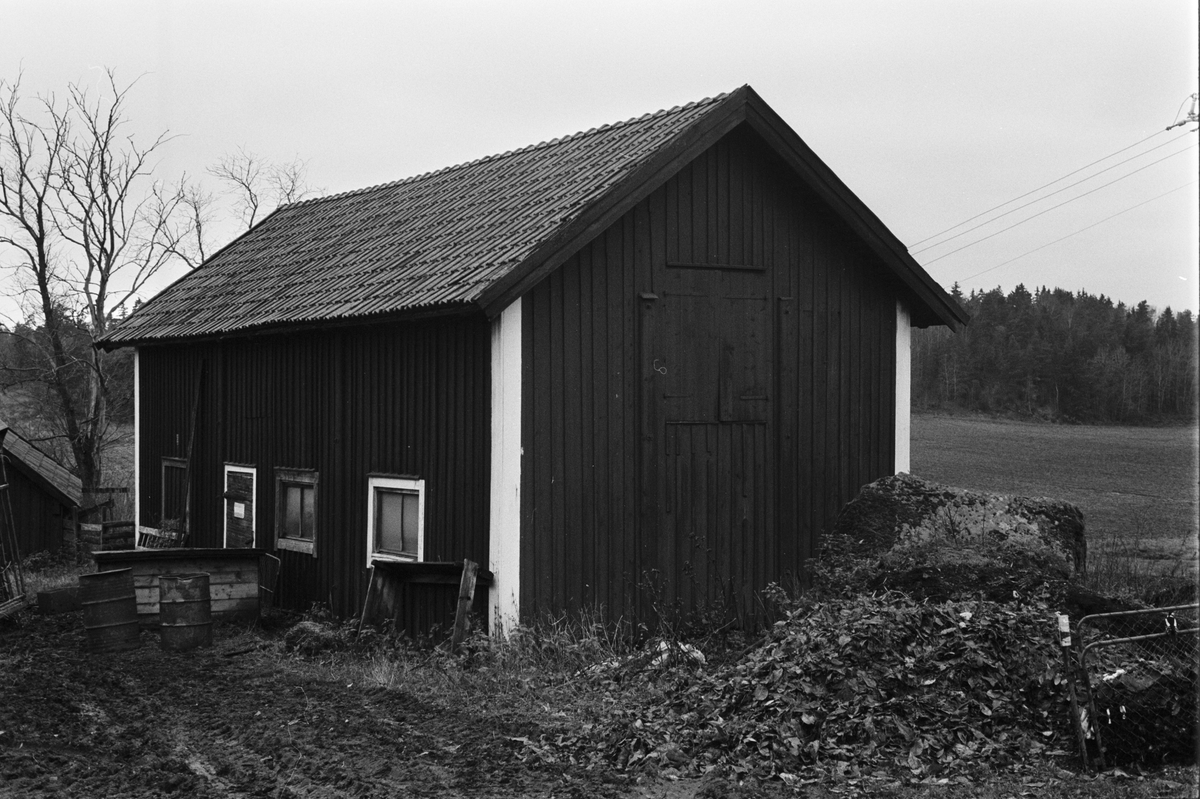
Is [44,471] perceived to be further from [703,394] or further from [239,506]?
[703,394]

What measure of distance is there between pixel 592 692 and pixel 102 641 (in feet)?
20.4

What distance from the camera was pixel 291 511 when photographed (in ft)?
48.5

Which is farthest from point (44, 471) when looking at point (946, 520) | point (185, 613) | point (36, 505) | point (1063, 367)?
point (1063, 367)

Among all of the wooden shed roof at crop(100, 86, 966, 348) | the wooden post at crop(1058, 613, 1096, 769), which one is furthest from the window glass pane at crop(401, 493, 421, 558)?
the wooden post at crop(1058, 613, 1096, 769)

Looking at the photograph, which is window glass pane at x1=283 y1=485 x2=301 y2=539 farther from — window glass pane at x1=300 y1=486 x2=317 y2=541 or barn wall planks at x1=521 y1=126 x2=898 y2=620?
barn wall planks at x1=521 y1=126 x2=898 y2=620

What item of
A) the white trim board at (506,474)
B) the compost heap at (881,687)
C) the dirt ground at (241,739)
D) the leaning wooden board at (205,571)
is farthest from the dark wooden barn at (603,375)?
the compost heap at (881,687)

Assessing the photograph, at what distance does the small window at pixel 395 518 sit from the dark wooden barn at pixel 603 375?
0.04m

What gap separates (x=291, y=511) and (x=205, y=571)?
4.01ft

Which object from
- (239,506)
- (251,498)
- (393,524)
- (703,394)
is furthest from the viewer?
(239,506)

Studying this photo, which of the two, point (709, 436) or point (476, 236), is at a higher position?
point (476, 236)

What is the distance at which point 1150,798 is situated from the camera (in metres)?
6.41

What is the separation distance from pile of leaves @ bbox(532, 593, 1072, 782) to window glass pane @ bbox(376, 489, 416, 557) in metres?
4.59

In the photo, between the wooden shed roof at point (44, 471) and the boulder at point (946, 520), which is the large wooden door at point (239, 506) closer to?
the wooden shed roof at point (44, 471)

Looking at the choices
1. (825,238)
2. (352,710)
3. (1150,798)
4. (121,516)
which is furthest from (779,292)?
(121,516)
